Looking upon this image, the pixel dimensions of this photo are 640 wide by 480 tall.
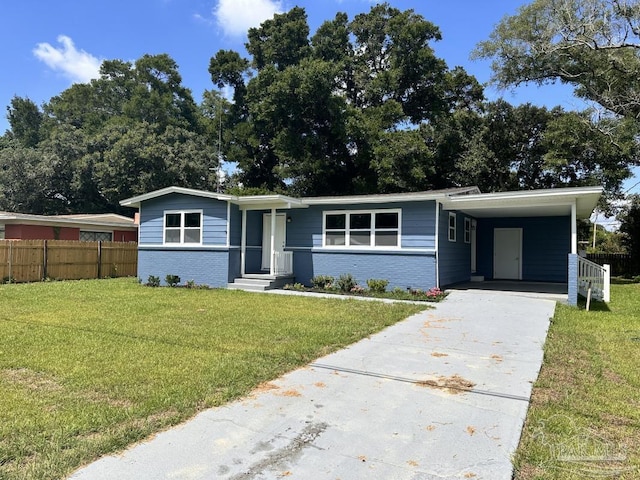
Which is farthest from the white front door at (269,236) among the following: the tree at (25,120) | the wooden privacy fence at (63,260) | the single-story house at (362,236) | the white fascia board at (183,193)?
the tree at (25,120)

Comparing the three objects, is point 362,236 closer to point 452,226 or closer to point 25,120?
point 452,226

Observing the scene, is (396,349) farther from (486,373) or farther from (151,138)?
(151,138)

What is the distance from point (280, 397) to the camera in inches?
159

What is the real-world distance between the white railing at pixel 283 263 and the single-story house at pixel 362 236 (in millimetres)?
32

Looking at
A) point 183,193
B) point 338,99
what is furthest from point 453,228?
point 338,99

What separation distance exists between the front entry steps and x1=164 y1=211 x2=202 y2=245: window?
2.00 metres

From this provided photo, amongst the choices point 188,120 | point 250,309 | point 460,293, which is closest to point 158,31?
point 250,309

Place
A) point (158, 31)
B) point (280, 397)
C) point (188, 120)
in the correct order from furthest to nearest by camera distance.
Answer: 1. point (188, 120)
2. point (158, 31)
3. point (280, 397)

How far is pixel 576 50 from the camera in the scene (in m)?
18.3

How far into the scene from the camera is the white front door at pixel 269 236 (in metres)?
14.6

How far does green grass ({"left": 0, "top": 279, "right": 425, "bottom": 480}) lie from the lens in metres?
3.17

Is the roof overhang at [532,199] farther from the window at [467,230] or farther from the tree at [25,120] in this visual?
the tree at [25,120]

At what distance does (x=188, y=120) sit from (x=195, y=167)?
48.3 feet

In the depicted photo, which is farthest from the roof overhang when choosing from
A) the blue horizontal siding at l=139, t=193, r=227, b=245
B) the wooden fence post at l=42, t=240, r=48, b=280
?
the wooden fence post at l=42, t=240, r=48, b=280
